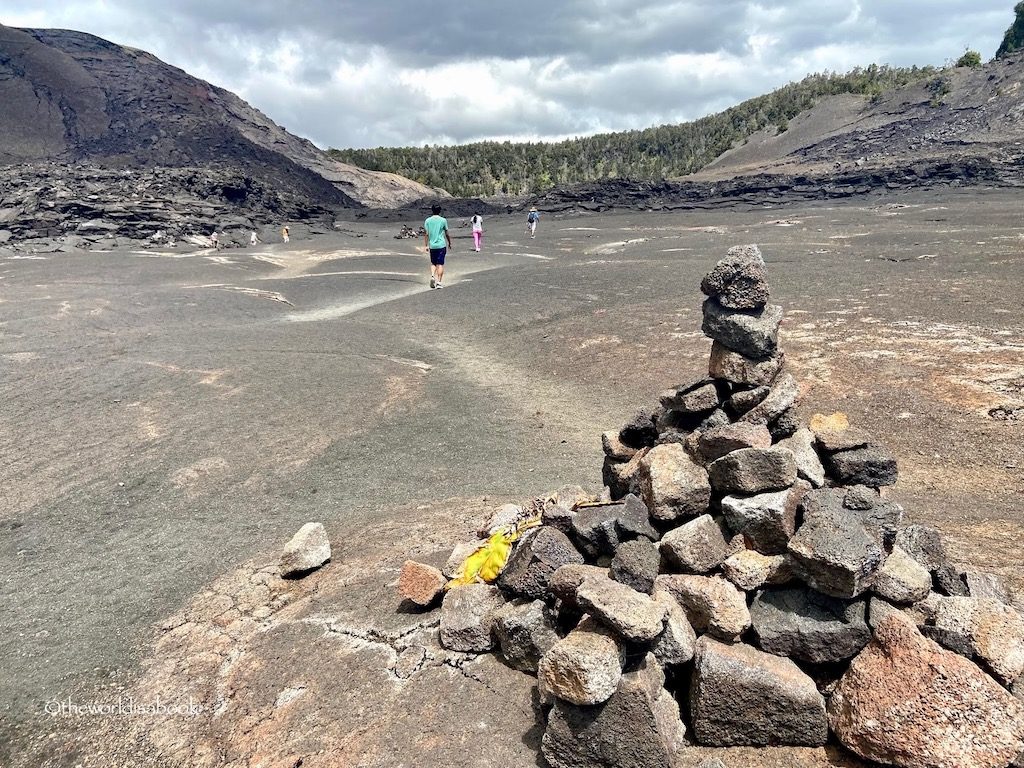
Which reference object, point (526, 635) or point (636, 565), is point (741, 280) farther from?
point (526, 635)

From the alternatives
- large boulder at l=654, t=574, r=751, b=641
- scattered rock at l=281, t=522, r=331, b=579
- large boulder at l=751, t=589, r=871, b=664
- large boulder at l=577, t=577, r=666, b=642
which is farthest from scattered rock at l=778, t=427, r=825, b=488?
scattered rock at l=281, t=522, r=331, b=579

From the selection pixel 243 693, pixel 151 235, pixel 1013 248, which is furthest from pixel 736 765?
pixel 151 235

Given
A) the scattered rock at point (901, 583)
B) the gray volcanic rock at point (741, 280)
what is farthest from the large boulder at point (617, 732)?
the gray volcanic rock at point (741, 280)

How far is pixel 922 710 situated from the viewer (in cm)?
225

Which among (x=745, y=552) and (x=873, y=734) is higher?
(x=745, y=552)

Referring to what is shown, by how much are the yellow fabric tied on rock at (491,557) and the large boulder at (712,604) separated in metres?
1.00

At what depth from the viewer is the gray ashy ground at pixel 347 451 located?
119 inches

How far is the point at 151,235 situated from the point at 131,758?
29.8 m

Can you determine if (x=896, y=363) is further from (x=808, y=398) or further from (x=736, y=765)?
(x=736, y=765)

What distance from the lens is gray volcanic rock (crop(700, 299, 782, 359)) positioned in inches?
159

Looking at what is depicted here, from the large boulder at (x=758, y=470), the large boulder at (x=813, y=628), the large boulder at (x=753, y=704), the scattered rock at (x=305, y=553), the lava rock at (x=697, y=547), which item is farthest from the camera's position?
the scattered rock at (x=305, y=553)

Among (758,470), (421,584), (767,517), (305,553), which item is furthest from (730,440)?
(305,553)

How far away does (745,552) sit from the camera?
9.44 ft

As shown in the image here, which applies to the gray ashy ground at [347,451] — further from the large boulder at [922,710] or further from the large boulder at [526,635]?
the large boulder at [922,710]
